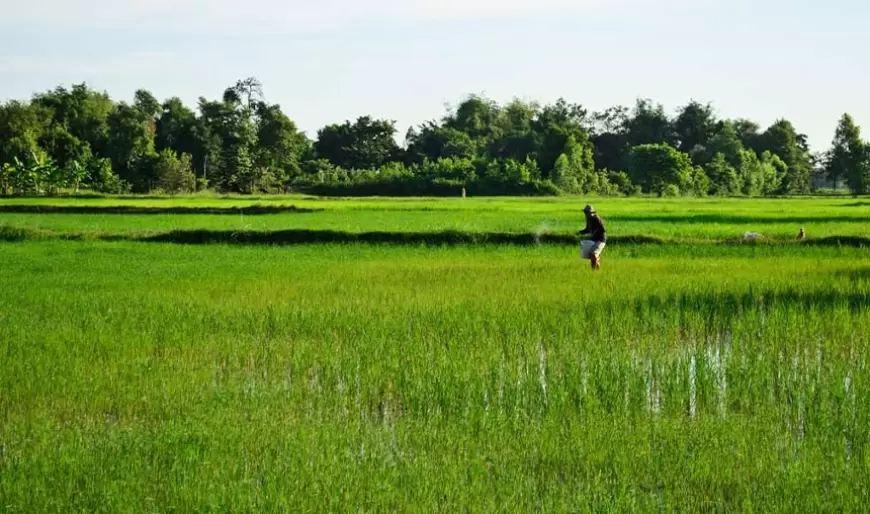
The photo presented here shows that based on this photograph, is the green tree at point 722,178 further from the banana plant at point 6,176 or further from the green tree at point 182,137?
the banana plant at point 6,176

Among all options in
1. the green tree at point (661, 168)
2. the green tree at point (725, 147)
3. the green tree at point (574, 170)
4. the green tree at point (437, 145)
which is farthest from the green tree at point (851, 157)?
the green tree at point (437, 145)

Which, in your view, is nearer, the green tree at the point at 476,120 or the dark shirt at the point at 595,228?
the dark shirt at the point at 595,228

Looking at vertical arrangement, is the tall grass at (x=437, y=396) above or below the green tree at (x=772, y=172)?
below

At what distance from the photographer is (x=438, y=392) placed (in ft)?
17.9

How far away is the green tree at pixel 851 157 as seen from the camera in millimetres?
48438

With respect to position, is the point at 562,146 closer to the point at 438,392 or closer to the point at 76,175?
the point at 76,175

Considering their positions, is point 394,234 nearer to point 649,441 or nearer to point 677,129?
point 649,441

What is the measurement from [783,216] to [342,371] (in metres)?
18.9

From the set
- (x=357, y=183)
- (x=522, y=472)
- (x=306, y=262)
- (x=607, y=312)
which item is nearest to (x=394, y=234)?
(x=306, y=262)

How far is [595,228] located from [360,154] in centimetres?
4283

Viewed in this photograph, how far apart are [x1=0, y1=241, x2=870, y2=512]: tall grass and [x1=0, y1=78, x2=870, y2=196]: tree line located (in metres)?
30.8

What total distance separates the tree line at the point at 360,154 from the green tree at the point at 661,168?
7cm

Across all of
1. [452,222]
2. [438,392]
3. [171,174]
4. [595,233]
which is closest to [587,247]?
[595,233]

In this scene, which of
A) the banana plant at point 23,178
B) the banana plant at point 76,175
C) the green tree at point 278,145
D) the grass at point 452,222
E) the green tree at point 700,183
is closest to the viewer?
the grass at point 452,222
